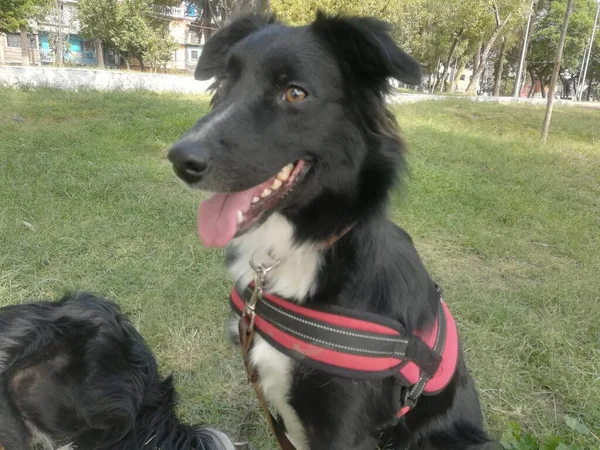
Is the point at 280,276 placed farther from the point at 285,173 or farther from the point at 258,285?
the point at 285,173

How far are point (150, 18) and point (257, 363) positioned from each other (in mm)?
38823

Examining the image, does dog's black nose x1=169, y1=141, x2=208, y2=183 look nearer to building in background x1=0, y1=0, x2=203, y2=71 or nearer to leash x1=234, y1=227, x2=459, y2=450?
leash x1=234, y1=227, x2=459, y2=450

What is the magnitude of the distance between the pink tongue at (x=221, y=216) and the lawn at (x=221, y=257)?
0.58 metres

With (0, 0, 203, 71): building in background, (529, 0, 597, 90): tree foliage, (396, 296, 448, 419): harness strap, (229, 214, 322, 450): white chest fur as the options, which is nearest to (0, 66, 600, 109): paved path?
(229, 214, 322, 450): white chest fur

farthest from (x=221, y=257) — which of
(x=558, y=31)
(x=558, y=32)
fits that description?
(x=558, y=31)

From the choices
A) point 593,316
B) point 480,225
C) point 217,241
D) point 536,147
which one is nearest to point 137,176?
point 480,225

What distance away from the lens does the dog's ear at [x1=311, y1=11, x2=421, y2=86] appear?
1399 mm

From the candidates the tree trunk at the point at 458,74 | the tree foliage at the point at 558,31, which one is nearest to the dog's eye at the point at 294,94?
the tree trunk at the point at 458,74

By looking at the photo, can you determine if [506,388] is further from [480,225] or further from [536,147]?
[536,147]

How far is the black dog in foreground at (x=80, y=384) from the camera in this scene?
1386mm

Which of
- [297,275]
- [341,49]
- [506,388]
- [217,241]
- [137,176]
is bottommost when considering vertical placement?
[506,388]

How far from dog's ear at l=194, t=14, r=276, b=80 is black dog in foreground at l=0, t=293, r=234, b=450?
0.99 metres

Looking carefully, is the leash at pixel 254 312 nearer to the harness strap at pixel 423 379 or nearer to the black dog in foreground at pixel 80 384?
the black dog in foreground at pixel 80 384

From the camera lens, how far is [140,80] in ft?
43.9
